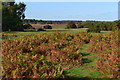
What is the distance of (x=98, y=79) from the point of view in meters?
7.95

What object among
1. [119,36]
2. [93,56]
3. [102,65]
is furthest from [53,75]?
[119,36]

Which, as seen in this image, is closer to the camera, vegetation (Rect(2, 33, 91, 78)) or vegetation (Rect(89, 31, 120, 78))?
vegetation (Rect(2, 33, 91, 78))

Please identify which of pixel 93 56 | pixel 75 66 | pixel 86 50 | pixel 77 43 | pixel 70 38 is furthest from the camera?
pixel 70 38

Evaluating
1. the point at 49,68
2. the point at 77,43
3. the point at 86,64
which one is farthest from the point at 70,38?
the point at 49,68

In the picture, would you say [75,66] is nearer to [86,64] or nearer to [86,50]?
[86,64]

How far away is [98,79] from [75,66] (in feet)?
5.77

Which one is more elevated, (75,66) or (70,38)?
(70,38)

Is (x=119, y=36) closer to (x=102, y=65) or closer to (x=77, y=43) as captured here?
(x=77, y=43)

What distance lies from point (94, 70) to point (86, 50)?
3.11m

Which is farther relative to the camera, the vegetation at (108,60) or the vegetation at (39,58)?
the vegetation at (108,60)

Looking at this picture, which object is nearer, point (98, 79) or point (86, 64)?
point (98, 79)

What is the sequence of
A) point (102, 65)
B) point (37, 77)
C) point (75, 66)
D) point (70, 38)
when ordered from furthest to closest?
1. point (70, 38)
2. point (75, 66)
3. point (102, 65)
4. point (37, 77)

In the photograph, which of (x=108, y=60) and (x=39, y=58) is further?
(x=39, y=58)

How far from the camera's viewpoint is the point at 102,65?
28.9 feet
